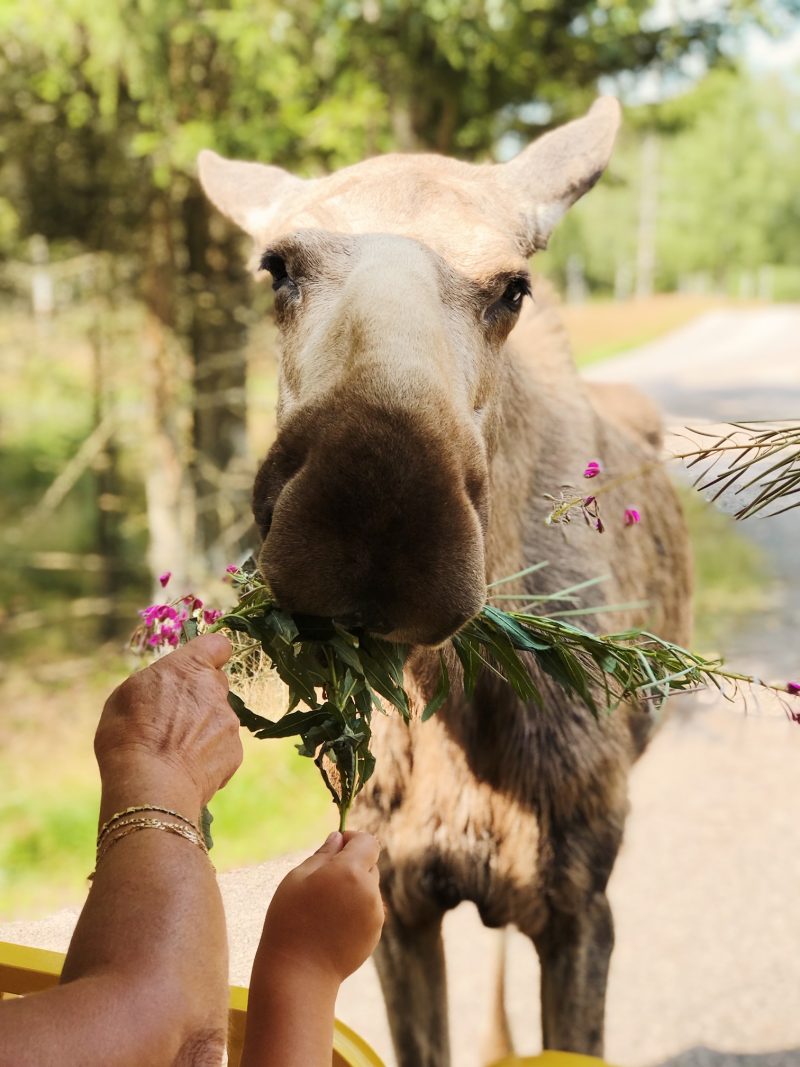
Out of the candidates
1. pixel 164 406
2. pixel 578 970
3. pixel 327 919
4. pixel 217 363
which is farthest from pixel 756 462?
pixel 217 363

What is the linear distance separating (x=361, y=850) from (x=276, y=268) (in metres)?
1.42

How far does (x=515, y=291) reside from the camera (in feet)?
8.07

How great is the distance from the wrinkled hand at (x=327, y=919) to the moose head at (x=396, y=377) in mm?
418

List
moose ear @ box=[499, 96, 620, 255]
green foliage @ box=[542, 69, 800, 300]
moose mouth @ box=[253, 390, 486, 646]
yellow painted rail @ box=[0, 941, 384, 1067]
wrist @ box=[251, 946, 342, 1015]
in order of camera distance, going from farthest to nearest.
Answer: green foliage @ box=[542, 69, 800, 300] < moose ear @ box=[499, 96, 620, 255] < yellow painted rail @ box=[0, 941, 384, 1067] < moose mouth @ box=[253, 390, 486, 646] < wrist @ box=[251, 946, 342, 1015]

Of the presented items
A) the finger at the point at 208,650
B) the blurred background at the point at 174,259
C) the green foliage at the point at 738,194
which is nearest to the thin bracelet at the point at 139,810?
the finger at the point at 208,650

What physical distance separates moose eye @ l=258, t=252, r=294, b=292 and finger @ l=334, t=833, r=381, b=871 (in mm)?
1311

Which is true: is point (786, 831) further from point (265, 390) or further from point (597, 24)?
point (265, 390)

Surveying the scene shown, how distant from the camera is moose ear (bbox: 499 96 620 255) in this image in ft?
9.18

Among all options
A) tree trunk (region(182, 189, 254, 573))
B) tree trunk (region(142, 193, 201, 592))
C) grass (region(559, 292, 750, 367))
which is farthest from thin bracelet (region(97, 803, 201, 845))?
grass (region(559, 292, 750, 367))

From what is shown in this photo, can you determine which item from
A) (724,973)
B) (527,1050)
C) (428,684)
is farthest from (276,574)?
(724,973)

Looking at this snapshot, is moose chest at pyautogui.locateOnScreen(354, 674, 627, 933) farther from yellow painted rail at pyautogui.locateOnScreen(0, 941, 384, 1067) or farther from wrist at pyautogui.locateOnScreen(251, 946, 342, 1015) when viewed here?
wrist at pyautogui.locateOnScreen(251, 946, 342, 1015)

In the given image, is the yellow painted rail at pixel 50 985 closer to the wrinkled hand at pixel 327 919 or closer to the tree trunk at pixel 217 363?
A: the wrinkled hand at pixel 327 919

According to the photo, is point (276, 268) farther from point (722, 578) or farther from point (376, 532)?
point (722, 578)

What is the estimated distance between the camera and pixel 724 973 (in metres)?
4.45
